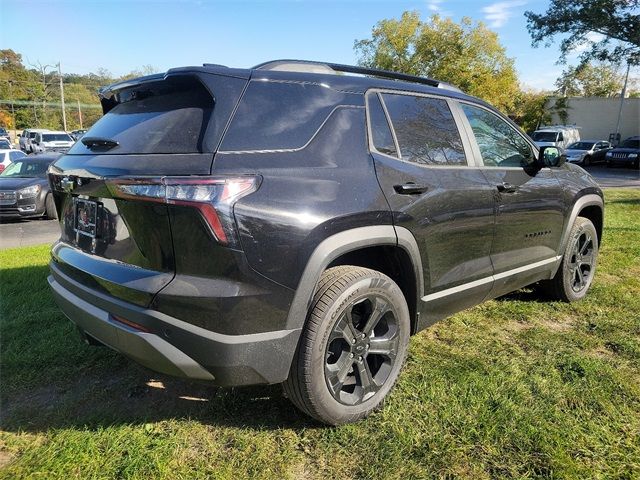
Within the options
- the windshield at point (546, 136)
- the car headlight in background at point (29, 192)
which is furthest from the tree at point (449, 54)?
the car headlight in background at point (29, 192)

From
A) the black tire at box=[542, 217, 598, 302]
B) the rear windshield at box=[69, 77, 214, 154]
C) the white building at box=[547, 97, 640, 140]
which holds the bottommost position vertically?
the black tire at box=[542, 217, 598, 302]

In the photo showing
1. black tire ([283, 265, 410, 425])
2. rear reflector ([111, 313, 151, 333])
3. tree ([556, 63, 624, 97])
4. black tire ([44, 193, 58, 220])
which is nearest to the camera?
rear reflector ([111, 313, 151, 333])

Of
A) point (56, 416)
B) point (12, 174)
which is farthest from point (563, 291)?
point (12, 174)

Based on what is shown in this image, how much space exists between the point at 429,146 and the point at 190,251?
66.4 inches

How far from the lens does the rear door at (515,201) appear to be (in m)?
3.40

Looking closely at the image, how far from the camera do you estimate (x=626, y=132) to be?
42812 millimetres

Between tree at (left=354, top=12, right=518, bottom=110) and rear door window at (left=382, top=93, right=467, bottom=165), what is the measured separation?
3430 centimetres

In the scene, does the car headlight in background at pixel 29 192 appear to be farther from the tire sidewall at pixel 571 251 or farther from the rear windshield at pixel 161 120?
the tire sidewall at pixel 571 251

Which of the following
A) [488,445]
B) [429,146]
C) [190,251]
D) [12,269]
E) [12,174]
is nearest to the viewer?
[190,251]

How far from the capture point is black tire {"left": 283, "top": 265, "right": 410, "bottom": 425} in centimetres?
234

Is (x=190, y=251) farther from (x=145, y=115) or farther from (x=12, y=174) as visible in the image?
(x=12, y=174)

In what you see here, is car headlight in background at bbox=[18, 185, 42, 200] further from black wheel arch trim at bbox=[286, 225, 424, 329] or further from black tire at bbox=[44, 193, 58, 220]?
black wheel arch trim at bbox=[286, 225, 424, 329]

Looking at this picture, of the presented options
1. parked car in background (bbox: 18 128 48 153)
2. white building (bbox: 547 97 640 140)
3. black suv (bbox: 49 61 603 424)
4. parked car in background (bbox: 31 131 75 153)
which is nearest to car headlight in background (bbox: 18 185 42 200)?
black suv (bbox: 49 61 603 424)

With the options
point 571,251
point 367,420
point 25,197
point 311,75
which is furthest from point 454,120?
point 25,197
